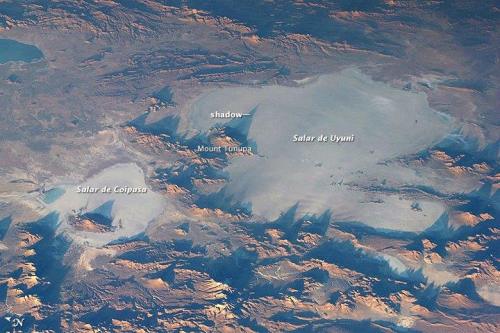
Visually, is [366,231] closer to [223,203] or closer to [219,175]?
[223,203]

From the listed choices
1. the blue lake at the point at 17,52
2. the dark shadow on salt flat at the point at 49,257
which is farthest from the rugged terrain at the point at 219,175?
the blue lake at the point at 17,52

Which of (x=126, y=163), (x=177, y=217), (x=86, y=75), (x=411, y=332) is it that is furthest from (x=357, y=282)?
(x=86, y=75)

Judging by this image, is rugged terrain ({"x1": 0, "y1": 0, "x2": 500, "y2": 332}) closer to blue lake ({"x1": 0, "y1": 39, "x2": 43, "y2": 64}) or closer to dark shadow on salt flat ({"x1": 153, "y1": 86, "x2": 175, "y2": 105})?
dark shadow on salt flat ({"x1": 153, "y1": 86, "x2": 175, "y2": 105})

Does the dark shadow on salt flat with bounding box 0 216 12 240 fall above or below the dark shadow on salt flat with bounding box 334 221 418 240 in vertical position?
below

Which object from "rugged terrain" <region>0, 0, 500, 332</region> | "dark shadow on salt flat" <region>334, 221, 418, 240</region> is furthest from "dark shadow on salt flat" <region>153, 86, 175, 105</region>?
"dark shadow on salt flat" <region>334, 221, 418, 240</region>

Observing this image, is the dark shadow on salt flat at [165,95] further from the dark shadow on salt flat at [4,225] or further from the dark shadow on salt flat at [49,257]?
the dark shadow on salt flat at [4,225]

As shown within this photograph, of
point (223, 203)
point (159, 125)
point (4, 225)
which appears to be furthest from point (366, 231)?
point (4, 225)

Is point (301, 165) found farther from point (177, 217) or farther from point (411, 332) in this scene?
point (411, 332)

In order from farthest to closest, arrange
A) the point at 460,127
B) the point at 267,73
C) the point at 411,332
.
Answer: the point at 267,73 < the point at 460,127 < the point at 411,332
